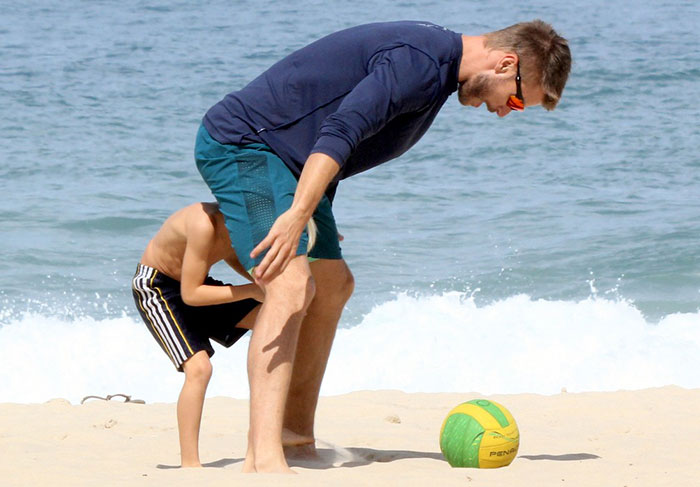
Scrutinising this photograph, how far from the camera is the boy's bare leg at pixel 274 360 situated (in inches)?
133

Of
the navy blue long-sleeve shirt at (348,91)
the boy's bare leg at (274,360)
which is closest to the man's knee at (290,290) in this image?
the boy's bare leg at (274,360)

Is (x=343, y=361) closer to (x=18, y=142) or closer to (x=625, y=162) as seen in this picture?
(x=625, y=162)

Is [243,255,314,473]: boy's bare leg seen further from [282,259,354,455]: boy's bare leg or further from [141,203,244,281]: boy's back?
[141,203,244,281]: boy's back

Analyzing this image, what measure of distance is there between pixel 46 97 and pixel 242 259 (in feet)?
41.9

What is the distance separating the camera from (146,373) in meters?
7.45

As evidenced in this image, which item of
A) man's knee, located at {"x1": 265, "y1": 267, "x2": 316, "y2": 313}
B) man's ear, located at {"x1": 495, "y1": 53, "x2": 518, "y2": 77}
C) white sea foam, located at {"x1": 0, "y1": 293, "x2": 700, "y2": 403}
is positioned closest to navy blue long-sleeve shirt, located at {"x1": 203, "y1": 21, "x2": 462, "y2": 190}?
man's ear, located at {"x1": 495, "y1": 53, "x2": 518, "y2": 77}

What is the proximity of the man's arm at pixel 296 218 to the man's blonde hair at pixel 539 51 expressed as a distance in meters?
0.79

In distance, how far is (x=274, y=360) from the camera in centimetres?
342

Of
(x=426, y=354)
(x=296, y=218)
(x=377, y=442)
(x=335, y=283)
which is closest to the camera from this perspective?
(x=296, y=218)

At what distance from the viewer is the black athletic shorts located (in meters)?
4.10

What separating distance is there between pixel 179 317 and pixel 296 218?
1.14 metres

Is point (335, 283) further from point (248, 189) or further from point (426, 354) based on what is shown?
point (426, 354)

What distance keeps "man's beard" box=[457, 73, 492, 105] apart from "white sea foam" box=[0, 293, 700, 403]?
12.8ft

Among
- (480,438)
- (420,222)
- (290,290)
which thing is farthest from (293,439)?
Answer: (420,222)
